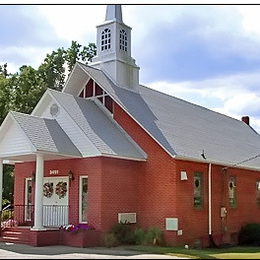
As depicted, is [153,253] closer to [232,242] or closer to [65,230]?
[65,230]

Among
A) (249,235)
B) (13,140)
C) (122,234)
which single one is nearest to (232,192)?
(249,235)

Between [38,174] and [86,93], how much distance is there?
602 centimetres

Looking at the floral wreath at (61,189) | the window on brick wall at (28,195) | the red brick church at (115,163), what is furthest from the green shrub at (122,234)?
the window on brick wall at (28,195)

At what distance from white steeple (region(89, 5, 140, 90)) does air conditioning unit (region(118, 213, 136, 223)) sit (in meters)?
6.62

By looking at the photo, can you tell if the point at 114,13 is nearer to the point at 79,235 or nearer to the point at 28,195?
the point at 28,195

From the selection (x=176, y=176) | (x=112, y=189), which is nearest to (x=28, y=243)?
(x=112, y=189)

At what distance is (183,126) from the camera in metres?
24.7

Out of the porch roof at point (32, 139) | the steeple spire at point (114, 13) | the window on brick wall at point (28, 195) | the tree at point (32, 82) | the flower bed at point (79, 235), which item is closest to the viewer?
the flower bed at point (79, 235)

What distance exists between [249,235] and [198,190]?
4.19 metres

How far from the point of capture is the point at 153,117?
23.0 meters

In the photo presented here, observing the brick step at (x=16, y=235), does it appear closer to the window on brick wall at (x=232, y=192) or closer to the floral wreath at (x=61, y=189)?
the floral wreath at (x=61, y=189)

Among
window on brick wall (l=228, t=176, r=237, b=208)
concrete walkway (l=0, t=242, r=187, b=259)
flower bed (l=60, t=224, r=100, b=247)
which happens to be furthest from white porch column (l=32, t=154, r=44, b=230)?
window on brick wall (l=228, t=176, r=237, b=208)

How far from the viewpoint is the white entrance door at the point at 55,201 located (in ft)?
69.1

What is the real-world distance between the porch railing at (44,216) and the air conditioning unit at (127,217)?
2316 mm
